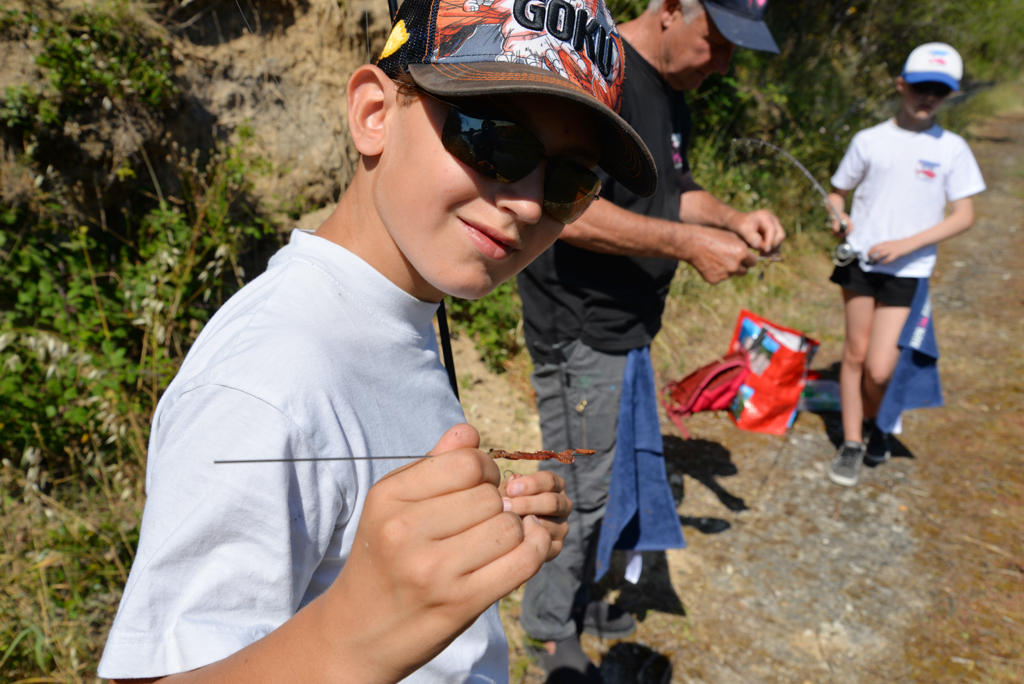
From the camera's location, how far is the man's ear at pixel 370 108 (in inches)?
44.3

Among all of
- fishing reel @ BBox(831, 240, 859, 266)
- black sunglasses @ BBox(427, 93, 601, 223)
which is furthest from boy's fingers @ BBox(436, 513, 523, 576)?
fishing reel @ BBox(831, 240, 859, 266)

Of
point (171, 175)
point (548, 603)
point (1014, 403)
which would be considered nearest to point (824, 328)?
point (1014, 403)

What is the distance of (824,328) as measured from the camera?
649cm

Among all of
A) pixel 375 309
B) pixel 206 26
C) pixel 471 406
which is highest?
pixel 206 26

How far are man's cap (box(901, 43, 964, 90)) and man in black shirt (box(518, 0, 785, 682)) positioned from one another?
1.82m

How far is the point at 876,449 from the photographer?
4.51m

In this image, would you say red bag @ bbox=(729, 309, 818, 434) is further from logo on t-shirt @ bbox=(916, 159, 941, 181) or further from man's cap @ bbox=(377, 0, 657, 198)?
man's cap @ bbox=(377, 0, 657, 198)

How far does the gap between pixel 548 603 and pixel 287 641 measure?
2.18 m

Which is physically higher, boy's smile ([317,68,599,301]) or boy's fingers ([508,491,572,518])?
boy's smile ([317,68,599,301])

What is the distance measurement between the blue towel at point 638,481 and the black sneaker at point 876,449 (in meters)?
2.47

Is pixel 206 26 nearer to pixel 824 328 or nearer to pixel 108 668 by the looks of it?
pixel 108 668

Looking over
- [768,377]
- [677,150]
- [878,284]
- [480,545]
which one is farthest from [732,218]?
[480,545]

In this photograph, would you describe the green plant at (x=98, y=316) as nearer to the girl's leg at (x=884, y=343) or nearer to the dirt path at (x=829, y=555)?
the dirt path at (x=829, y=555)

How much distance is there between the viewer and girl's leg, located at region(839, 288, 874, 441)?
4227 mm
